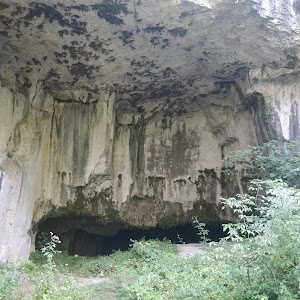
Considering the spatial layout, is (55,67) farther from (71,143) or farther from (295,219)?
(295,219)

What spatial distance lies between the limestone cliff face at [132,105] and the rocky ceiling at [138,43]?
0.10 feet

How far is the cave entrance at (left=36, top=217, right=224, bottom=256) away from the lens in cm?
1114

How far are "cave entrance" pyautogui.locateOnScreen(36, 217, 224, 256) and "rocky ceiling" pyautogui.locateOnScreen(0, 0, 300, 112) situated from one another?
3748 mm

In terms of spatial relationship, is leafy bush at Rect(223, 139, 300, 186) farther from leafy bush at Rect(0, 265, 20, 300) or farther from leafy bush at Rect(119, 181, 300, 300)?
leafy bush at Rect(0, 265, 20, 300)

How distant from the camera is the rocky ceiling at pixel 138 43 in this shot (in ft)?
24.1

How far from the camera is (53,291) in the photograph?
4582mm

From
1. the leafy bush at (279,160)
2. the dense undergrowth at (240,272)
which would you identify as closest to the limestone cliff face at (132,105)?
the leafy bush at (279,160)

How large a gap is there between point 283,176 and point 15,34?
6.46m

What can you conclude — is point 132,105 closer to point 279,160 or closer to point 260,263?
point 279,160

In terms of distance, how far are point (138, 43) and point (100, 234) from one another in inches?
252

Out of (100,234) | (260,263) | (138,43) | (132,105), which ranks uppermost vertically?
(138,43)

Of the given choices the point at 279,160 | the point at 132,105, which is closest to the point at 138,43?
the point at 132,105

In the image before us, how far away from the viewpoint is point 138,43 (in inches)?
331

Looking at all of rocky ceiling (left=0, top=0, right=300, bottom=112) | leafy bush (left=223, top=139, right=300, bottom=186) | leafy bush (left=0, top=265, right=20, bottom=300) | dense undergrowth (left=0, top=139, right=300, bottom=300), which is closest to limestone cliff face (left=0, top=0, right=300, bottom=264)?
rocky ceiling (left=0, top=0, right=300, bottom=112)
